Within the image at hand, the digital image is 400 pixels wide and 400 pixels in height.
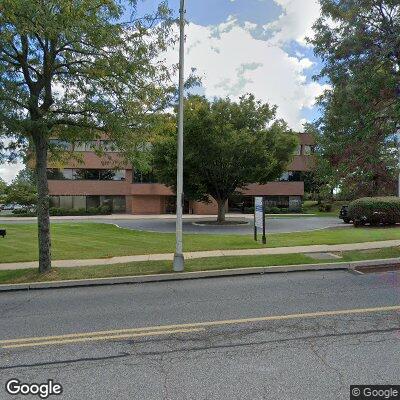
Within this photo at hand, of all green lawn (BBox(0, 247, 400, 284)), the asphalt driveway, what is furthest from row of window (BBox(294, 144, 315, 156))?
green lawn (BBox(0, 247, 400, 284))

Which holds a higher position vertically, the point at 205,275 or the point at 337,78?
the point at 337,78

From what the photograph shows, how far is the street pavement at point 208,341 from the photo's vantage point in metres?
3.62

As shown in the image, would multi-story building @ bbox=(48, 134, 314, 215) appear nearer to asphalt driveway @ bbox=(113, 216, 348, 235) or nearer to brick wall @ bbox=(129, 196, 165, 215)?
brick wall @ bbox=(129, 196, 165, 215)

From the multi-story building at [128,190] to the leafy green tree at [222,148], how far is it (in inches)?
605

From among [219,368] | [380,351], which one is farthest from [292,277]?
[219,368]

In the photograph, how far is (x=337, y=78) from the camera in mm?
11406

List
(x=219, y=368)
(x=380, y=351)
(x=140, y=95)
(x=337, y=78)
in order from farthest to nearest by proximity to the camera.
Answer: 1. (x=337, y=78)
2. (x=140, y=95)
3. (x=380, y=351)
4. (x=219, y=368)

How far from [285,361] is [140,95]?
7.71m

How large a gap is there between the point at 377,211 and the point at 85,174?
33.5 m

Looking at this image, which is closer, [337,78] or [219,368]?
[219,368]

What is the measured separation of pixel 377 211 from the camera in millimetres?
20719

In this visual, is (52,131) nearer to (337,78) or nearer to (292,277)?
(292,277)

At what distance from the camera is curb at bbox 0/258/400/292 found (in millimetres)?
8719

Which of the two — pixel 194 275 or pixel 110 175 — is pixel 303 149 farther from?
pixel 194 275
